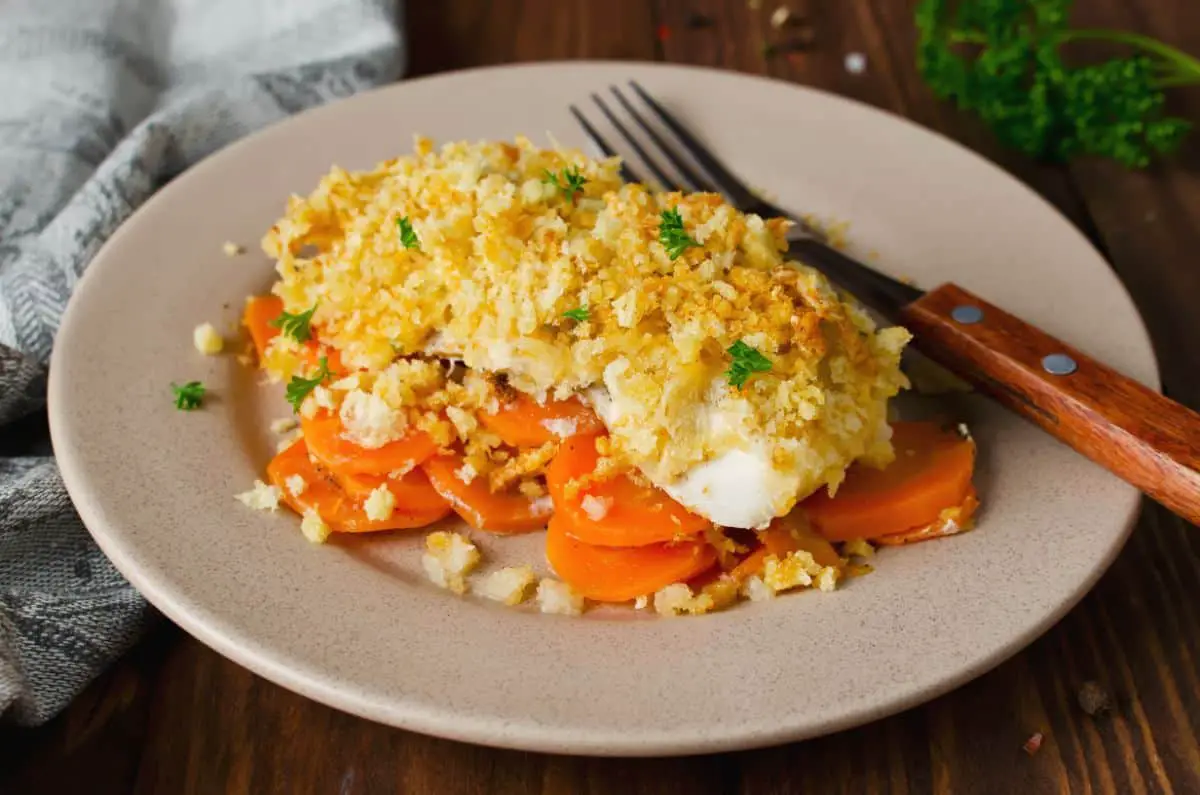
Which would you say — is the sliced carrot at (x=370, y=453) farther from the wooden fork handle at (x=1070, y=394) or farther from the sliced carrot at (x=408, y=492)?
the wooden fork handle at (x=1070, y=394)

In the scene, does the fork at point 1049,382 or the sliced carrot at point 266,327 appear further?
the sliced carrot at point 266,327

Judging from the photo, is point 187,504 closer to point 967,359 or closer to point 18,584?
point 18,584

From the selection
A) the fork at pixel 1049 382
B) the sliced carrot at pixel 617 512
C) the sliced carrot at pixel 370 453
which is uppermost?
the fork at pixel 1049 382

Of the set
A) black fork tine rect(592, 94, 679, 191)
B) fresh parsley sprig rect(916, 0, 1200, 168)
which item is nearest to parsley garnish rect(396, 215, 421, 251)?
black fork tine rect(592, 94, 679, 191)

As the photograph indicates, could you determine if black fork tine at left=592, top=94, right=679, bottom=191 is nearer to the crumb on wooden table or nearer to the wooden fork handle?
the wooden fork handle

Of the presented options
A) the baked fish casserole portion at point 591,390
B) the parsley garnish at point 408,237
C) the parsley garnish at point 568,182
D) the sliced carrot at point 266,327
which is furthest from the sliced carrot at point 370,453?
the parsley garnish at point 568,182

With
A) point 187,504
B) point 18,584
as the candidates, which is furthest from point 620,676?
point 18,584
